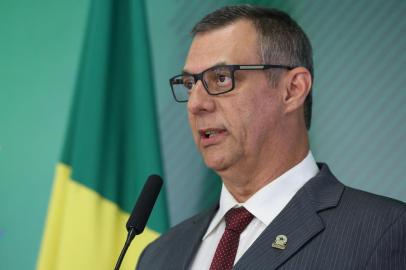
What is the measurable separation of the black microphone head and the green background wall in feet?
3.53

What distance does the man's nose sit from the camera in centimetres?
190

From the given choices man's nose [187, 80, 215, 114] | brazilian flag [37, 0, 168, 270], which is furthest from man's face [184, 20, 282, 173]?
brazilian flag [37, 0, 168, 270]

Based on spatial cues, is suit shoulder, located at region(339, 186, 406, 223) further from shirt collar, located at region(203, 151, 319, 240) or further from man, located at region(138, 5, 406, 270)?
shirt collar, located at region(203, 151, 319, 240)

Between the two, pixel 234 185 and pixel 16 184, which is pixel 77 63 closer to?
pixel 16 184

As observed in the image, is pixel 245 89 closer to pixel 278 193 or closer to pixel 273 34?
pixel 273 34

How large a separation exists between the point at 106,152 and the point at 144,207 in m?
1.07

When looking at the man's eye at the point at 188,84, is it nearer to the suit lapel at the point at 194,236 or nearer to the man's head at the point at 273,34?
the man's head at the point at 273,34

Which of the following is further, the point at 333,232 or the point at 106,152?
the point at 106,152

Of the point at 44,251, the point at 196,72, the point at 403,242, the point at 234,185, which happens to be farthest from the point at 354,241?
the point at 44,251

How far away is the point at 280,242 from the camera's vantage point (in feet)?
5.57

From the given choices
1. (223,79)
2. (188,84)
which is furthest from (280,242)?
(188,84)

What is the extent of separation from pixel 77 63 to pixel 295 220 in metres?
1.62

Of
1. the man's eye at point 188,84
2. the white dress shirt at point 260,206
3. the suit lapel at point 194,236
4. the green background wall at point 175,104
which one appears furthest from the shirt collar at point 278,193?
the green background wall at point 175,104

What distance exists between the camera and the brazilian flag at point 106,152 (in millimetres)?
2668
